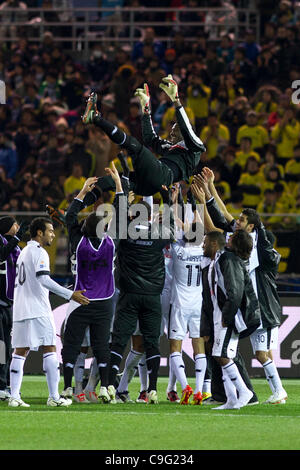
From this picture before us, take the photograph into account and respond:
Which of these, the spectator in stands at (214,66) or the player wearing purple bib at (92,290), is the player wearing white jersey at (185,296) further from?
the spectator in stands at (214,66)

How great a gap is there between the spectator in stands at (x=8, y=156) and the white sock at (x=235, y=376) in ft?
35.9

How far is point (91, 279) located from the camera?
10.8 m

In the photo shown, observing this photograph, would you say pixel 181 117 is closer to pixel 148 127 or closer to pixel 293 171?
pixel 148 127

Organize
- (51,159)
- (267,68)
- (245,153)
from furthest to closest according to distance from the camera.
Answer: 1. (267,68)
2. (51,159)
3. (245,153)

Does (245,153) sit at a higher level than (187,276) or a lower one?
higher

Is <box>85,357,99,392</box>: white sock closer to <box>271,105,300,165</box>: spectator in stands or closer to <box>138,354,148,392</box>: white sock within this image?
<box>138,354,148,392</box>: white sock

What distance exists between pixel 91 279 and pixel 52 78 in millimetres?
12293

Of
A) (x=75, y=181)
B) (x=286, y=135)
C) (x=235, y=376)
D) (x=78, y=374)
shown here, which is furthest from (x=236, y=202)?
→ (x=235, y=376)

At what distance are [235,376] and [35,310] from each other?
211 centimetres

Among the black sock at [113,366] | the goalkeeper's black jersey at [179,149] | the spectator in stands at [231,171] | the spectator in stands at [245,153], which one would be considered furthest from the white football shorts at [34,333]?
the spectator in stands at [245,153]

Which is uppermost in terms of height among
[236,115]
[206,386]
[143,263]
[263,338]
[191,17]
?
[191,17]

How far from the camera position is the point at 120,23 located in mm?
23234
